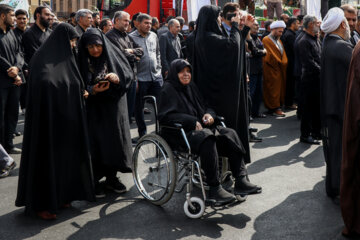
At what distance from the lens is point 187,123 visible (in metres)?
4.75

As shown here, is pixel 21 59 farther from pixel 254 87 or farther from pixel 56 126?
pixel 254 87

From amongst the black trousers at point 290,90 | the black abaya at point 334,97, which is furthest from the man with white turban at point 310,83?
the black trousers at point 290,90

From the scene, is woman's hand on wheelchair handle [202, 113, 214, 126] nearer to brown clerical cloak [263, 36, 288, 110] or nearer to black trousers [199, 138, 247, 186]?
black trousers [199, 138, 247, 186]

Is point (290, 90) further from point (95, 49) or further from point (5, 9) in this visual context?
point (95, 49)

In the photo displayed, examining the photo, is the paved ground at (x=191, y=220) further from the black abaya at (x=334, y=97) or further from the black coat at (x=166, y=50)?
the black coat at (x=166, y=50)

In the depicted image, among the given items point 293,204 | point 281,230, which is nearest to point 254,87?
point 293,204

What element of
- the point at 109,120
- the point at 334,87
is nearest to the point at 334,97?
the point at 334,87

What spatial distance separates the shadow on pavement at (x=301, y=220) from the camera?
4.08 metres

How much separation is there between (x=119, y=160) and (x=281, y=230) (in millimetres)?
1795

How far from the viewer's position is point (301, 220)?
4.39m

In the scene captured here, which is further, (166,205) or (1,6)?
(1,6)

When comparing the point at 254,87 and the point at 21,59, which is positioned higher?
the point at 21,59

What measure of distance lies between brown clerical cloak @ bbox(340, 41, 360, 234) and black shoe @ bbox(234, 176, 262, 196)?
81cm

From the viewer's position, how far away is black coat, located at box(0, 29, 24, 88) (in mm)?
6794
